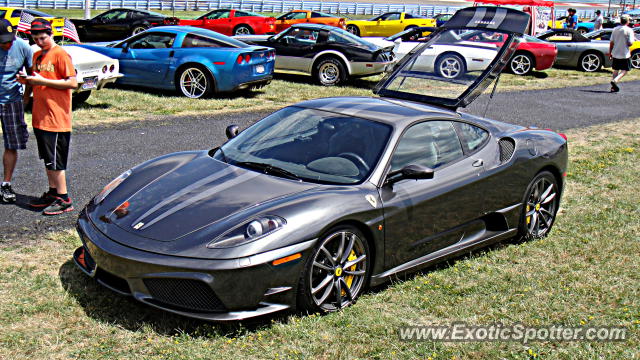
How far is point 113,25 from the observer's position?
923 inches

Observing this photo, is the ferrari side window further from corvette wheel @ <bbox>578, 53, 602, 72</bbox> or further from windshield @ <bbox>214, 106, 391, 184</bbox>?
corvette wheel @ <bbox>578, 53, 602, 72</bbox>

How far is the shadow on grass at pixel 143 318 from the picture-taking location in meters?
4.35

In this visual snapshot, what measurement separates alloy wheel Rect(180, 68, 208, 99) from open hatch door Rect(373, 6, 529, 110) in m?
6.17

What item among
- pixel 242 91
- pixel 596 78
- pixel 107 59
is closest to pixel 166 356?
pixel 107 59

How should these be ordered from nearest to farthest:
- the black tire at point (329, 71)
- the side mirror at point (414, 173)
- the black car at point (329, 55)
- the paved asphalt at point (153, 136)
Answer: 1. the side mirror at point (414, 173)
2. the paved asphalt at point (153, 136)
3. the black car at point (329, 55)
4. the black tire at point (329, 71)

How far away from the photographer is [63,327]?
4324 millimetres

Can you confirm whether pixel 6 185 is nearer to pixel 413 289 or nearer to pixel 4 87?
pixel 4 87

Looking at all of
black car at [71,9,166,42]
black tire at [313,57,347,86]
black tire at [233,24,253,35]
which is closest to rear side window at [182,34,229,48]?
black tire at [313,57,347,86]

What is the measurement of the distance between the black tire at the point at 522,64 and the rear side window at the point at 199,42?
9.95 meters

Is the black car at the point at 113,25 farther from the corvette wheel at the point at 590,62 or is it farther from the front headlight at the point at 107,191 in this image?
the front headlight at the point at 107,191

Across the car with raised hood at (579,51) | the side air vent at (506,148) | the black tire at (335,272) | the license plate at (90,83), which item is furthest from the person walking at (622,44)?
the black tire at (335,272)

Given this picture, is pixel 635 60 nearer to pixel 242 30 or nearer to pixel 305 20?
pixel 305 20

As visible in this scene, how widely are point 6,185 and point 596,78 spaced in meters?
17.6

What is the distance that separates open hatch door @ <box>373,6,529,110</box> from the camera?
6973 mm
